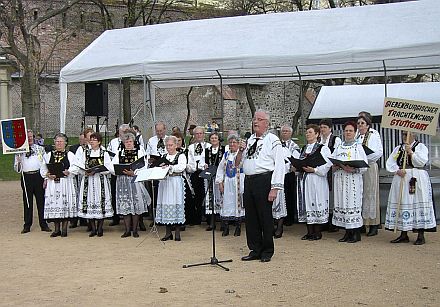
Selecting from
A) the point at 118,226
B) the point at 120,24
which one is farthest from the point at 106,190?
the point at 120,24

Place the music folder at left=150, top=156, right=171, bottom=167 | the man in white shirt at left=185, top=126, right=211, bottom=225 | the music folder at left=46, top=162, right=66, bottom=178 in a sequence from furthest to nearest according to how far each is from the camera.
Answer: the man in white shirt at left=185, top=126, right=211, bottom=225 → the music folder at left=46, top=162, right=66, bottom=178 → the music folder at left=150, top=156, right=171, bottom=167

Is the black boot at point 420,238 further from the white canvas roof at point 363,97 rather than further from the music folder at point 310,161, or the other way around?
the white canvas roof at point 363,97

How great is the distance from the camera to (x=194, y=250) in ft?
27.5

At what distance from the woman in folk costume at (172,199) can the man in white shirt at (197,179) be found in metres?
0.85

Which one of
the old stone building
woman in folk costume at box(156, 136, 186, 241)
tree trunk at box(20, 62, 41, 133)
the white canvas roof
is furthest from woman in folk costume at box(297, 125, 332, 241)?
the old stone building

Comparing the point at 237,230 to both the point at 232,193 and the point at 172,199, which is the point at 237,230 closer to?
the point at 232,193

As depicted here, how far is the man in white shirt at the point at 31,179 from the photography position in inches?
407

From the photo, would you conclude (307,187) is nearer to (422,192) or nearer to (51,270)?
(422,192)

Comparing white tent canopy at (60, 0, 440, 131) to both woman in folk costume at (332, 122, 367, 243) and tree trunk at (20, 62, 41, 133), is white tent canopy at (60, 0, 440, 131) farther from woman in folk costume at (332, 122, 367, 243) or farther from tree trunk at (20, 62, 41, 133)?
tree trunk at (20, 62, 41, 133)

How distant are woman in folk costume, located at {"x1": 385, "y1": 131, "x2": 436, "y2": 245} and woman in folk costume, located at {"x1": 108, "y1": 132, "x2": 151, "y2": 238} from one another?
3769 millimetres

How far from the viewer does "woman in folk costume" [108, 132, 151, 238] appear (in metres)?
9.66

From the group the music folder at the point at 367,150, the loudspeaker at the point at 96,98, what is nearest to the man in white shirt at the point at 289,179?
the music folder at the point at 367,150

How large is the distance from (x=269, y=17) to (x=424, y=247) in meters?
5.06

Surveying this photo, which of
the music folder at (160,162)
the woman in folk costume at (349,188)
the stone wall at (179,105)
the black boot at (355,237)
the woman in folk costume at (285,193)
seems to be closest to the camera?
the woman in folk costume at (349,188)
